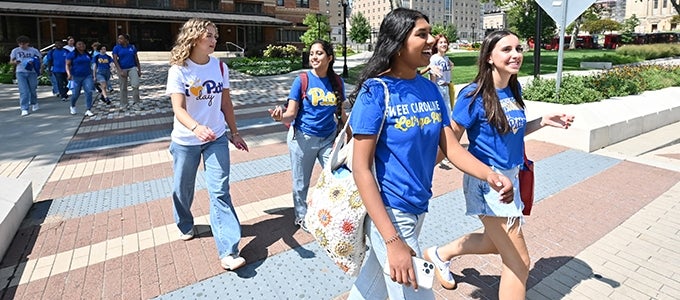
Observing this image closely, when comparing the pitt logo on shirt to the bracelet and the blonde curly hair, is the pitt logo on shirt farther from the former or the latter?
the bracelet

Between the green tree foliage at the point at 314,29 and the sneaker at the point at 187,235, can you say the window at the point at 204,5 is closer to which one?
the green tree foliage at the point at 314,29

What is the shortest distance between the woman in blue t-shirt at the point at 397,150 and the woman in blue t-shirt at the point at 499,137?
23.1 inches

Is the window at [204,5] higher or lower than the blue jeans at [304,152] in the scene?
higher

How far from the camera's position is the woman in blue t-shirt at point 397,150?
72.2 inches

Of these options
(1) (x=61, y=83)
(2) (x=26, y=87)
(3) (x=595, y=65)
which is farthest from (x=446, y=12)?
(2) (x=26, y=87)

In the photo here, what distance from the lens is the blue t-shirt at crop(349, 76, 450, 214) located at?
1.87 meters

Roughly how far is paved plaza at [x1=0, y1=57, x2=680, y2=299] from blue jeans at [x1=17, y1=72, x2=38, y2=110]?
3.65 meters

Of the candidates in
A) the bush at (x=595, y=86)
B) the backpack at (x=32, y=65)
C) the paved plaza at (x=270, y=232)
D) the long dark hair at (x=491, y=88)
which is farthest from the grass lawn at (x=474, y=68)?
the long dark hair at (x=491, y=88)

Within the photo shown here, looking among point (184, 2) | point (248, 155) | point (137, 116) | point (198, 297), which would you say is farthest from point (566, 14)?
point (184, 2)

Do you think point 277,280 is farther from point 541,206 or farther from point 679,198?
point 679,198

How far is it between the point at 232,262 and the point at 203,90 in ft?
4.39

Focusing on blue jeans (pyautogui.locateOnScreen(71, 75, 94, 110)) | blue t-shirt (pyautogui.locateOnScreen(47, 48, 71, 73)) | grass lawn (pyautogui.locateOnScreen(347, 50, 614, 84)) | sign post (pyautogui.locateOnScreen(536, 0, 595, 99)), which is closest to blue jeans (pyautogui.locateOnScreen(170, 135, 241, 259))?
sign post (pyautogui.locateOnScreen(536, 0, 595, 99))

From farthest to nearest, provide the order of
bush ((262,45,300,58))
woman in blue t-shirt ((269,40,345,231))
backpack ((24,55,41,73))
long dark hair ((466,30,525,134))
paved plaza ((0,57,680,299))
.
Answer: bush ((262,45,300,58)) < backpack ((24,55,41,73)) < woman in blue t-shirt ((269,40,345,231)) < paved plaza ((0,57,680,299)) < long dark hair ((466,30,525,134))

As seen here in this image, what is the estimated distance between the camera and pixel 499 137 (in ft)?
8.53
